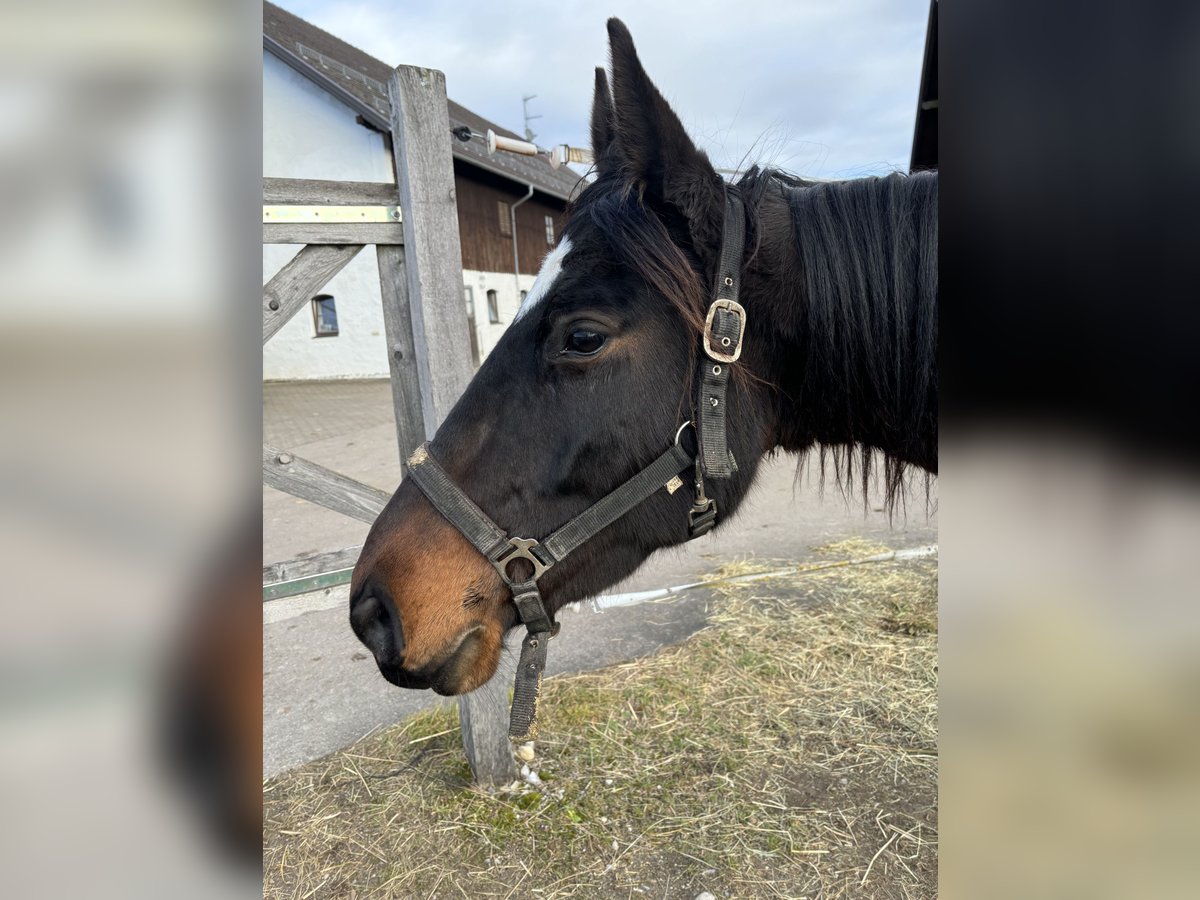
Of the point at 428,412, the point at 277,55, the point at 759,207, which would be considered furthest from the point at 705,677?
the point at 277,55

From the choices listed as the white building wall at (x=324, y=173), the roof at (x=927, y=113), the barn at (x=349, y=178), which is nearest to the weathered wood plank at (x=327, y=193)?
the roof at (x=927, y=113)

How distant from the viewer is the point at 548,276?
1576mm

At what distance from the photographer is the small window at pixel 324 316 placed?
1908 centimetres

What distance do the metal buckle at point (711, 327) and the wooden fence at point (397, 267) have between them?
50.8 inches

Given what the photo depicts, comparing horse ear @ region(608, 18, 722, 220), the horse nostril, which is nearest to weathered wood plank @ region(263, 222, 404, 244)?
horse ear @ region(608, 18, 722, 220)

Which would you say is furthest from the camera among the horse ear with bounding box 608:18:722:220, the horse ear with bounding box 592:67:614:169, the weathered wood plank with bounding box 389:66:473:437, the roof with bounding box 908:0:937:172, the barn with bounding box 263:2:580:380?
the barn with bounding box 263:2:580:380

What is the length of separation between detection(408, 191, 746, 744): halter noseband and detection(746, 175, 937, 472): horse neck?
0.31 feet

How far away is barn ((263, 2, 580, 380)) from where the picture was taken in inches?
680

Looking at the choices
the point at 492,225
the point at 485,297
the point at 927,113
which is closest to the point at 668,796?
the point at 927,113

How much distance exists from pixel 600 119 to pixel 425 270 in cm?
89

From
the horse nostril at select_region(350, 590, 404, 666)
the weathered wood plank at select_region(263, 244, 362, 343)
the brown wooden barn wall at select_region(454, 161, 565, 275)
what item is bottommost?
the horse nostril at select_region(350, 590, 404, 666)

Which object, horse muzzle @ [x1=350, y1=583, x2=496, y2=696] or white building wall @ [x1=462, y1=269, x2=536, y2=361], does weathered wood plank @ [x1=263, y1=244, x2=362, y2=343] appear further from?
white building wall @ [x1=462, y1=269, x2=536, y2=361]
